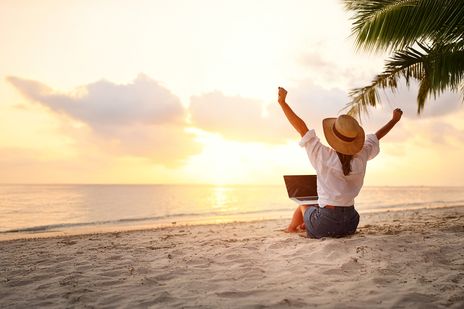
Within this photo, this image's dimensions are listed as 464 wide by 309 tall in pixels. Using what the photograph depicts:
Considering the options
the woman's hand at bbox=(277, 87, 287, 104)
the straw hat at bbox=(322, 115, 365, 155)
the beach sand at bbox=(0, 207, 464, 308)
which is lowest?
the beach sand at bbox=(0, 207, 464, 308)

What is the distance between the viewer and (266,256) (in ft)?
13.8

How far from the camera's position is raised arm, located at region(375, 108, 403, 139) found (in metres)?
4.57

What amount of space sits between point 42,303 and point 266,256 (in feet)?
7.63

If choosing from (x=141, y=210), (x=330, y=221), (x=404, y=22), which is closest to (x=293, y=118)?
(x=330, y=221)

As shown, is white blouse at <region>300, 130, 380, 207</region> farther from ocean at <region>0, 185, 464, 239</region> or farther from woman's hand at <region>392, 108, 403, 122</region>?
ocean at <region>0, 185, 464, 239</region>

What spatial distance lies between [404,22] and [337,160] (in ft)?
13.9

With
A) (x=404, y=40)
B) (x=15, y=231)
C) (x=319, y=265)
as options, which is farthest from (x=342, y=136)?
(x=15, y=231)

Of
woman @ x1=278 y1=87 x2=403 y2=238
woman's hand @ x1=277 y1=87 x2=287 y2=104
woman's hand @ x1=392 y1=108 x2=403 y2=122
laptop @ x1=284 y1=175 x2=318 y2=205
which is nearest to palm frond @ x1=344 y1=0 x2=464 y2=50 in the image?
woman's hand @ x1=392 y1=108 x2=403 y2=122

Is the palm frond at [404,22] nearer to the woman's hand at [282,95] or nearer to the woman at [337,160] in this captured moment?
the woman at [337,160]

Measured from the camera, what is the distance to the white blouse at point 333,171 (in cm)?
396

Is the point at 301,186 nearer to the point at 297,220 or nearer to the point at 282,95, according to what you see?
the point at 297,220

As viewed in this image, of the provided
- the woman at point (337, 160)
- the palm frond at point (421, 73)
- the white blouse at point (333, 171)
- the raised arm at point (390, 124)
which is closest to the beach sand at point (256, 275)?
the woman at point (337, 160)

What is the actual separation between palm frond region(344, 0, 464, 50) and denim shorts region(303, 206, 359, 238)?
3963 millimetres

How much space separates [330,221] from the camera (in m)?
4.40
